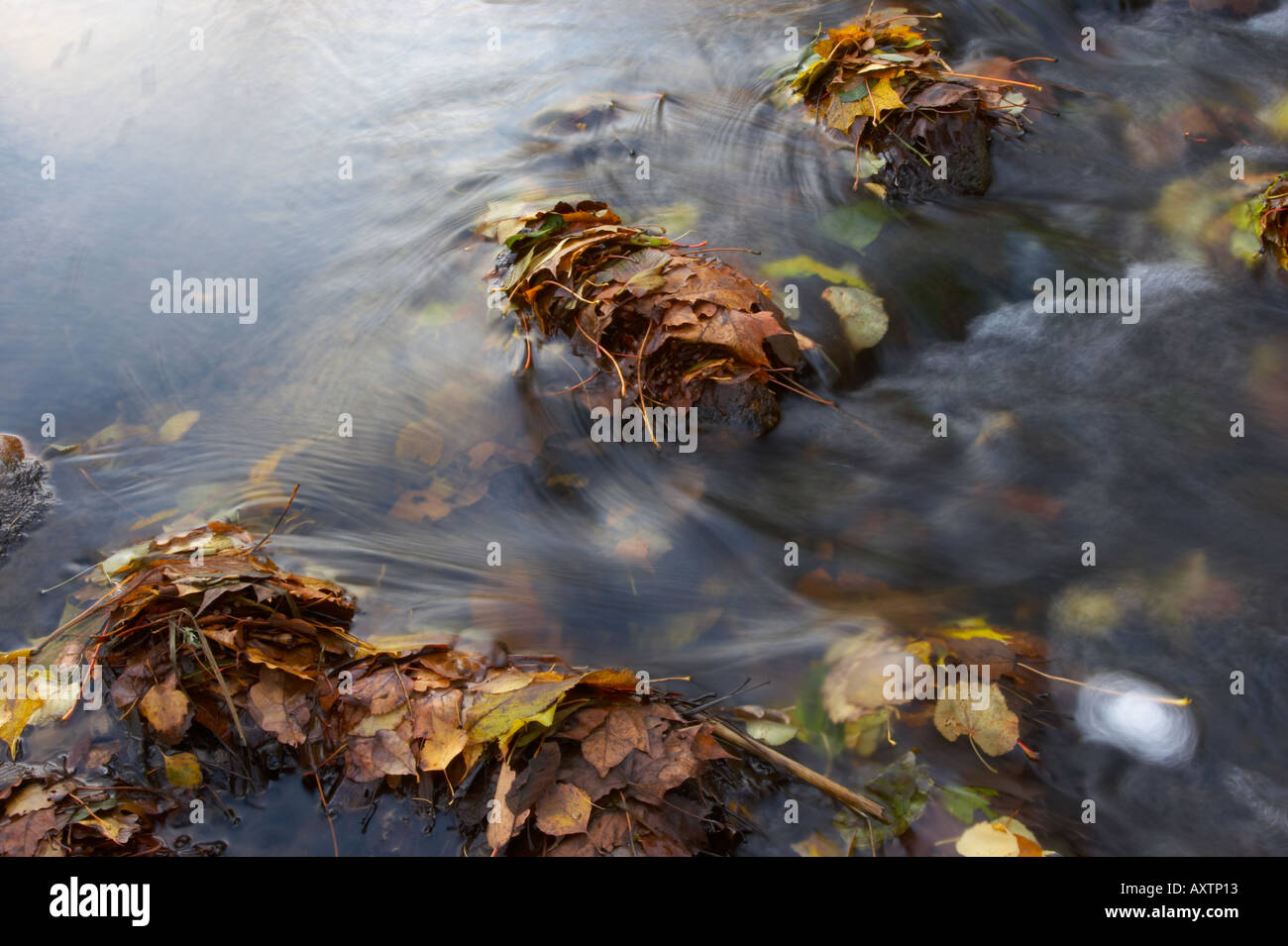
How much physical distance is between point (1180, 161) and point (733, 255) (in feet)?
7.66

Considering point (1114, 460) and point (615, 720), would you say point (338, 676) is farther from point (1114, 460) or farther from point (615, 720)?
point (1114, 460)

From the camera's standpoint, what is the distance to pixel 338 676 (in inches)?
108

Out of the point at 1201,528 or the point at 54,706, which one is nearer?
the point at 54,706

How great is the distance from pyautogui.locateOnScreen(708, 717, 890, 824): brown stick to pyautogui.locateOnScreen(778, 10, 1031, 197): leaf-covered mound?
288 cm

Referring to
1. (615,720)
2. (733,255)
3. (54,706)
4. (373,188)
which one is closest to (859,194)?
(733,255)

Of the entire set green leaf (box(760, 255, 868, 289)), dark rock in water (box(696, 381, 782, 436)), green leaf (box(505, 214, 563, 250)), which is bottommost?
dark rock in water (box(696, 381, 782, 436))

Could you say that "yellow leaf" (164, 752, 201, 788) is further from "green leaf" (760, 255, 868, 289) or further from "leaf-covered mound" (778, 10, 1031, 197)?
"leaf-covered mound" (778, 10, 1031, 197)

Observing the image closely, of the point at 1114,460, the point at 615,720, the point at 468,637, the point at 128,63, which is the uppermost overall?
the point at 128,63

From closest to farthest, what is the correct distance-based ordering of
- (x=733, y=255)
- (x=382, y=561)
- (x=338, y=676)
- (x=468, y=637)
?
1. (x=338, y=676)
2. (x=468, y=637)
3. (x=382, y=561)
4. (x=733, y=255)

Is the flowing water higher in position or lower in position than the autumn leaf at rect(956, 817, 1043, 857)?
higher

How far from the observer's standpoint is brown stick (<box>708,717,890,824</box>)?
96.3 inches

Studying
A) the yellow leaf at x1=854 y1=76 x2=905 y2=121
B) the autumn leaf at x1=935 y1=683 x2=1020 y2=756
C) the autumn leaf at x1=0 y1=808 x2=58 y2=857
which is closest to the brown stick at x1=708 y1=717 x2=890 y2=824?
the autumn leaf at x1=935 y1=683 x2=1020 y2=756

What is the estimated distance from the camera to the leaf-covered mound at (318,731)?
239 centimetres

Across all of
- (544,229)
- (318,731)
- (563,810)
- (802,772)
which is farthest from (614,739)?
(544,229)
